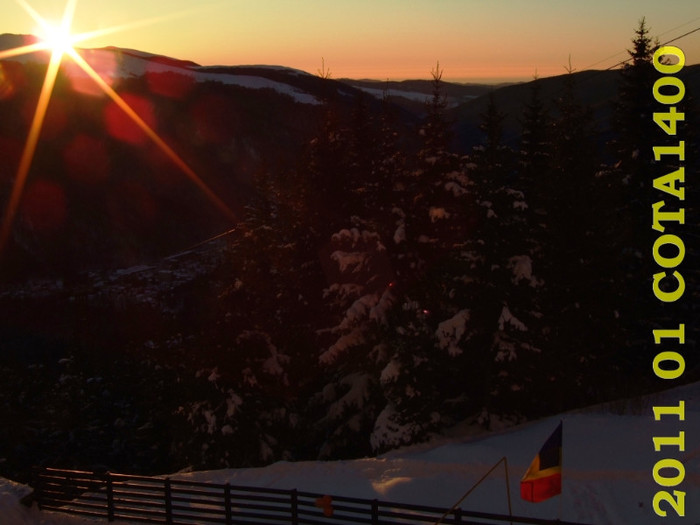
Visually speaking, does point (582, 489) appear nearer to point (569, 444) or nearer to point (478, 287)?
point (569, 444)

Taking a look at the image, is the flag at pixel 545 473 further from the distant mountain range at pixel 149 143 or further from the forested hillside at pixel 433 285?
the distant mountain range at pixel 149 143

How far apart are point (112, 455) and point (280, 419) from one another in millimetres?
21435

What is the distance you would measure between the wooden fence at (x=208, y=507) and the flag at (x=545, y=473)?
3.22 feet

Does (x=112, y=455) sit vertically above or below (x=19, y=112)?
below

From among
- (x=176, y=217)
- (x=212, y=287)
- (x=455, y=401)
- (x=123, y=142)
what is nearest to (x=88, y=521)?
(x=455, y=401)

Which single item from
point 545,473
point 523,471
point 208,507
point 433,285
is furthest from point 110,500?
point 433,285

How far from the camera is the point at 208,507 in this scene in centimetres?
1512

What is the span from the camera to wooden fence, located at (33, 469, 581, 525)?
42.0 ft

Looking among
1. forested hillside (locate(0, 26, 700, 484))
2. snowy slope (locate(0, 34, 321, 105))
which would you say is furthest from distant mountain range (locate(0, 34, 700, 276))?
forested hillside (locate(0, 26, 700, 484))

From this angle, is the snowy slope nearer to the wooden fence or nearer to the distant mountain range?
the distant mountain range

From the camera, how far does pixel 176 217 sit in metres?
152

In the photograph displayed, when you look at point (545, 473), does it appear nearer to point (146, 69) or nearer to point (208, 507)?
point (208, 507)

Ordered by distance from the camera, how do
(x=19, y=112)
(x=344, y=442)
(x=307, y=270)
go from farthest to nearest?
(x=19, y=112)
(x=307, y=270)
(x=344, y=442)

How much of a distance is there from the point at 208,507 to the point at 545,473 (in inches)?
333
